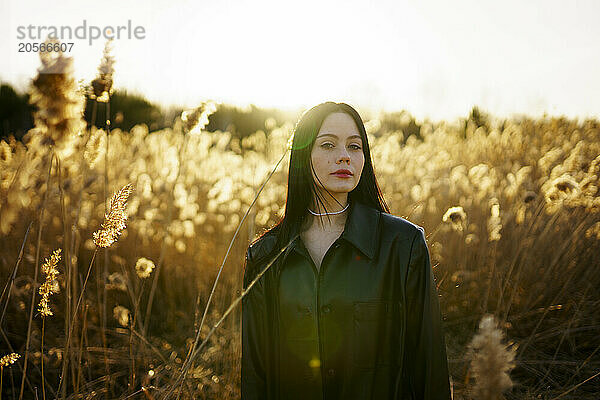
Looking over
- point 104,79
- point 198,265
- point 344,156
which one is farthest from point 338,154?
point 198,265

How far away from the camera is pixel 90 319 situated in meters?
3.55

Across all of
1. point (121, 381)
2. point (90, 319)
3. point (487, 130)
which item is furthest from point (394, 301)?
point (487, 130)

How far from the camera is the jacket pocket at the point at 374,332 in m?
1.56

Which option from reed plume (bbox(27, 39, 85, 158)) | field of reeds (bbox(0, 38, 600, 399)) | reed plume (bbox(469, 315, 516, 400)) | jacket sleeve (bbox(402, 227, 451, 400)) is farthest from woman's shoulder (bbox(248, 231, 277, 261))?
reed plume (bbox(469, 315, 516, 400))

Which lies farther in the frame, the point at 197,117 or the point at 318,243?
the point at 197,117

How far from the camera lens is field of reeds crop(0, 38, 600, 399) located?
6.40 feet

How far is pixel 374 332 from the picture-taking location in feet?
5.11

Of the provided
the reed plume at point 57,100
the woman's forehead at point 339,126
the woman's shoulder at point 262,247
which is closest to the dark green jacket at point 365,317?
the woman's shoulder at point 262,247

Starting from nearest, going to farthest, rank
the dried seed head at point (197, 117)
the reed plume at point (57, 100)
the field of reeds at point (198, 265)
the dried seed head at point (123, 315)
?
the reed plume at point (57, 100) → the dried seed head at point (197, 117) → the field of reeds at point (198, 265) → the dried seed head at point (123, 315)

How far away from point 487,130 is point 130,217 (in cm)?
725

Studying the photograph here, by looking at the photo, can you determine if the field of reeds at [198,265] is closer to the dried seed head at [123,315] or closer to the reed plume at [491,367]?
the dried seed head at [123,315]

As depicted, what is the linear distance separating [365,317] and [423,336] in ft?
0.62

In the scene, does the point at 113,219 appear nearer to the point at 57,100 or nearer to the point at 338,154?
the point at 57,100

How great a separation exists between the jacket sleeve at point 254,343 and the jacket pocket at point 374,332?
1.18ft
